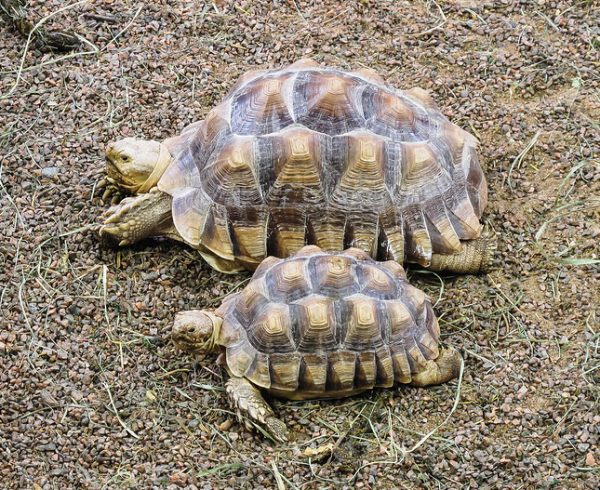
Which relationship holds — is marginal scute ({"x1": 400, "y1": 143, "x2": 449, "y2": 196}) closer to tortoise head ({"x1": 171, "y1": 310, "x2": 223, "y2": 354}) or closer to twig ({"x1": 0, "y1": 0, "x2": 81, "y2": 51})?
tortoise head ({"x1": 171, "y1": 310, "x2": 223, "y2": 354})

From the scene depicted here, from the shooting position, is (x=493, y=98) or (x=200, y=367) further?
(x=493, y=98)

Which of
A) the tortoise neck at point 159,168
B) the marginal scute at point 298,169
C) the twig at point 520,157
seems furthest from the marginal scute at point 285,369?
the twig at point 520,157

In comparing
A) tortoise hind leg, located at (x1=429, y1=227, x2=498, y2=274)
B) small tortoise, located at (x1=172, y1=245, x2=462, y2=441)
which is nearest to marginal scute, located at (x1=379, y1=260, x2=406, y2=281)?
small tortoise, located at (x1=172, y1=245, x2=462, y2=441)

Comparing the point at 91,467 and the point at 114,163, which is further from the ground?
the point at 114,163

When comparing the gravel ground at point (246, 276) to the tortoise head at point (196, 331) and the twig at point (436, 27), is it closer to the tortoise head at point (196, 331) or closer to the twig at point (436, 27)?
the twig at point (436, 27)

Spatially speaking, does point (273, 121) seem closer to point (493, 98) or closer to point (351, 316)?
point (351, 316)

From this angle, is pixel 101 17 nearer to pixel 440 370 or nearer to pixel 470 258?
pixel 470 258

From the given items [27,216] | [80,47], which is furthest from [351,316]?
[80,47]

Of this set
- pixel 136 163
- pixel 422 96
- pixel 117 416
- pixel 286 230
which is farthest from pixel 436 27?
pixel 117 416
